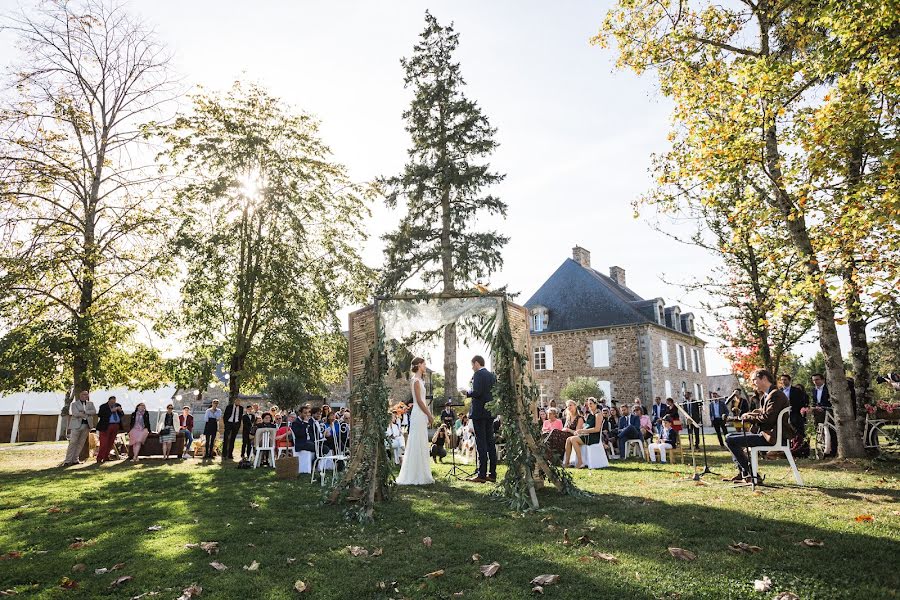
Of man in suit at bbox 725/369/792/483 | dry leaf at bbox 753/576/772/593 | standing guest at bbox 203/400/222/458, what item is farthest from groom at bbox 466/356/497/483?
standing guest at bbox 203/400/222/458

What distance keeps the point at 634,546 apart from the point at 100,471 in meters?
12.4

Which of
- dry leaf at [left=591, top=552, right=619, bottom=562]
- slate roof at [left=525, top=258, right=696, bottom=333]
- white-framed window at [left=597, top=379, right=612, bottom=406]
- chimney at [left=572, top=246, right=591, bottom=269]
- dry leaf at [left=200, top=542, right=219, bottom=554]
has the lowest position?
dry leaf at [left=200, top=542, right=219, bottom=554]

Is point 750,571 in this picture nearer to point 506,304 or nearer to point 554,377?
point 506,304

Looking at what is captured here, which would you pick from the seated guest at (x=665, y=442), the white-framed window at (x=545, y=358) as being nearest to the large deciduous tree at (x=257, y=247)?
the seated guest at (x=665, y=442)

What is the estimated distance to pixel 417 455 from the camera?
910cm

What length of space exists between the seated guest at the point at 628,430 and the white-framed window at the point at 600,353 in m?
17.3

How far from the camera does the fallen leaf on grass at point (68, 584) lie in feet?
12.7

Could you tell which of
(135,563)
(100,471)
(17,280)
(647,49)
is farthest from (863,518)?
(17,280)

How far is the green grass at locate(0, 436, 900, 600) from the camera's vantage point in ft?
11.8

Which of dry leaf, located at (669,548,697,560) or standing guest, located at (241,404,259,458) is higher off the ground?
standing guest, located at (241,404,259,458)

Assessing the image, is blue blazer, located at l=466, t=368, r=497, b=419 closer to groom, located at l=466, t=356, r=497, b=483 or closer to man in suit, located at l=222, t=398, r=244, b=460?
groom, located at l=466, t=356, r=497, b=483

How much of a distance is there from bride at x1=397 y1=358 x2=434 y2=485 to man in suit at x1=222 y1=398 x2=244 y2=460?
770 cm

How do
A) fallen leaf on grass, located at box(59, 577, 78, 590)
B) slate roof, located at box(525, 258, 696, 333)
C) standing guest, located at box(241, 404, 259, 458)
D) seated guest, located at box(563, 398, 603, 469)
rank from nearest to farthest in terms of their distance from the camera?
fallen leaf on grass, located at box(59, 577, 78, 590) → seated guest, located at box(563, 398, 603, 469) → standing guest, located at box(241, 404, 259, 458) → slate roof, located at box(525, 258, 696, 333)

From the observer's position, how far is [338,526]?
580 centimetres
